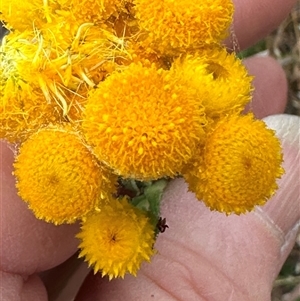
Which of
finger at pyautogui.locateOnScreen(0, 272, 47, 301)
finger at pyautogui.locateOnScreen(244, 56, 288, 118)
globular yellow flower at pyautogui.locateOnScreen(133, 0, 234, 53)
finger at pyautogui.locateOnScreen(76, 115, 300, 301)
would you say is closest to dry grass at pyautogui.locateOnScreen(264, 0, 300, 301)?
finger at pyautogui.locateOnScreen(244, 56, 288, 118)

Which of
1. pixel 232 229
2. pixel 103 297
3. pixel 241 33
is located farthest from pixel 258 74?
pixel 103 297

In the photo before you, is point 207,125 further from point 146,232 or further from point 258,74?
point 258,74

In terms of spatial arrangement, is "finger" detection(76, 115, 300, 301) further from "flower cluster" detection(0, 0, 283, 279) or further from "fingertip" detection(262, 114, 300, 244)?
"flower cluster" detection(0, 0, 283, 279)

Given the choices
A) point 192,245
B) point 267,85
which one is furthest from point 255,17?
→ point 192,245

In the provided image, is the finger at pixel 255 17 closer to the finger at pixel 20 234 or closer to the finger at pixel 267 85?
the finger at pixel 267 85

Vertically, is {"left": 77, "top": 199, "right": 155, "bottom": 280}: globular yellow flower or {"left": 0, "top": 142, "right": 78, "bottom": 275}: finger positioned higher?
{"left": 77, "top": 199, "right": 155, "bottom": 280}: globular yellow flower

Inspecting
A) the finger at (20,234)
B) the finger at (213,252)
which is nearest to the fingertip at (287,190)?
the finger at (213,252)
